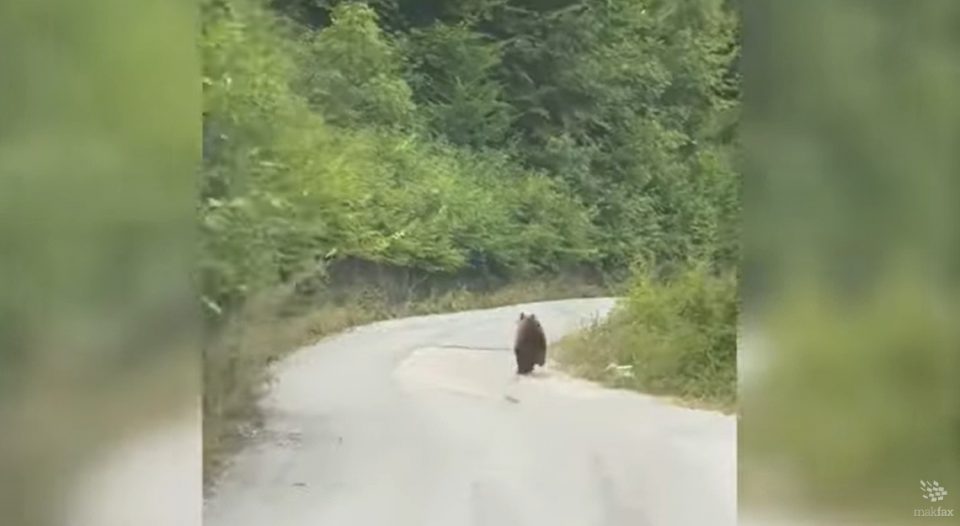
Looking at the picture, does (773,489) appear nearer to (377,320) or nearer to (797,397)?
(797,397)

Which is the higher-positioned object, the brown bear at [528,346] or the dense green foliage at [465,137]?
the dense green foliage at [465,137]

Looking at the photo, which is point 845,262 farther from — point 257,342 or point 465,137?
point 257,342

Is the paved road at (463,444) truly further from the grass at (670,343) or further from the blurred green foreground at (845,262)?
the blurred green foreground at (845,262)

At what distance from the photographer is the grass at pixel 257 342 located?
7.52 ft

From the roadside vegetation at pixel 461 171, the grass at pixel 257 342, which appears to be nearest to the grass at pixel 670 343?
the roadside vegetation at pixel 461 171

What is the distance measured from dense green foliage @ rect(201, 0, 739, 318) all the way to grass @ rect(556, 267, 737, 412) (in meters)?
0.06

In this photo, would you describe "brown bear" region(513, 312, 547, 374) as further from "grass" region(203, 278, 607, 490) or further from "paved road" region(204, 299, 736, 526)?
"grass" region(203, 278, 607, 490)

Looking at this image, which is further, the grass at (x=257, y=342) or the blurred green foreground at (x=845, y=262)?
the blurred green foreground at (x=845, y=262)

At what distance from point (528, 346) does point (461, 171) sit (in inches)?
14.7


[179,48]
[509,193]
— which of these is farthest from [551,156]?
[179,48]

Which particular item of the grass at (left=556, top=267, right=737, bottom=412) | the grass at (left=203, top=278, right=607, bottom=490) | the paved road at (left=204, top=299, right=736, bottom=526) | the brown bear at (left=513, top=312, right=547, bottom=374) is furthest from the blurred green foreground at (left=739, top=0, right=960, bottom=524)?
the grass at (left=203, top=278, right=607, bottom=490)

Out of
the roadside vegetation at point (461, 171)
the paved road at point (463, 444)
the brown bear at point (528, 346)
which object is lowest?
the paved road at point (463, 444)

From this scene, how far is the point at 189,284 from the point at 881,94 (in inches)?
57.4

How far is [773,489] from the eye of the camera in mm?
2480
